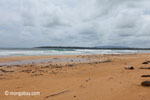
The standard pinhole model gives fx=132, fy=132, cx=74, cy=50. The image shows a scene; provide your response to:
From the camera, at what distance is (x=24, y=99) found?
12.7 feet

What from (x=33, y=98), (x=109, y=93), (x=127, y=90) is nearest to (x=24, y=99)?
(x=33, y=98)

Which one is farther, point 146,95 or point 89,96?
point 89,96

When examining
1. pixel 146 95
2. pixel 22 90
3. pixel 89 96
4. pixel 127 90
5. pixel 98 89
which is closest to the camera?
pixel 146 95

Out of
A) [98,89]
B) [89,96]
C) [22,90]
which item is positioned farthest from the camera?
[22,90]

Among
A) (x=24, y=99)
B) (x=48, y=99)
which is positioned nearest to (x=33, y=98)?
(x=24, y=99)

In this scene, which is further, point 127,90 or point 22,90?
point 22,90

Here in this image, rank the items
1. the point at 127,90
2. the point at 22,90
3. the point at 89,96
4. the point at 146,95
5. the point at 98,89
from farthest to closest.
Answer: the point at 22,90, the point at 98,89, the point at 127,90, the point at 89,96, the point at 146,95

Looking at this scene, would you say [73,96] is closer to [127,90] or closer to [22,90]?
[127,90]

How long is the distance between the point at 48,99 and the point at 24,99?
0.73m

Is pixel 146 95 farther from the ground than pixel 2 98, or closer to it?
farther from the ground

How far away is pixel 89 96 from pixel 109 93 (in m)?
0.63

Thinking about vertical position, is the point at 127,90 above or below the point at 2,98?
above

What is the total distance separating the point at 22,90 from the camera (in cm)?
466

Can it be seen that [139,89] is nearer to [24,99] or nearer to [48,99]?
[48,99]
